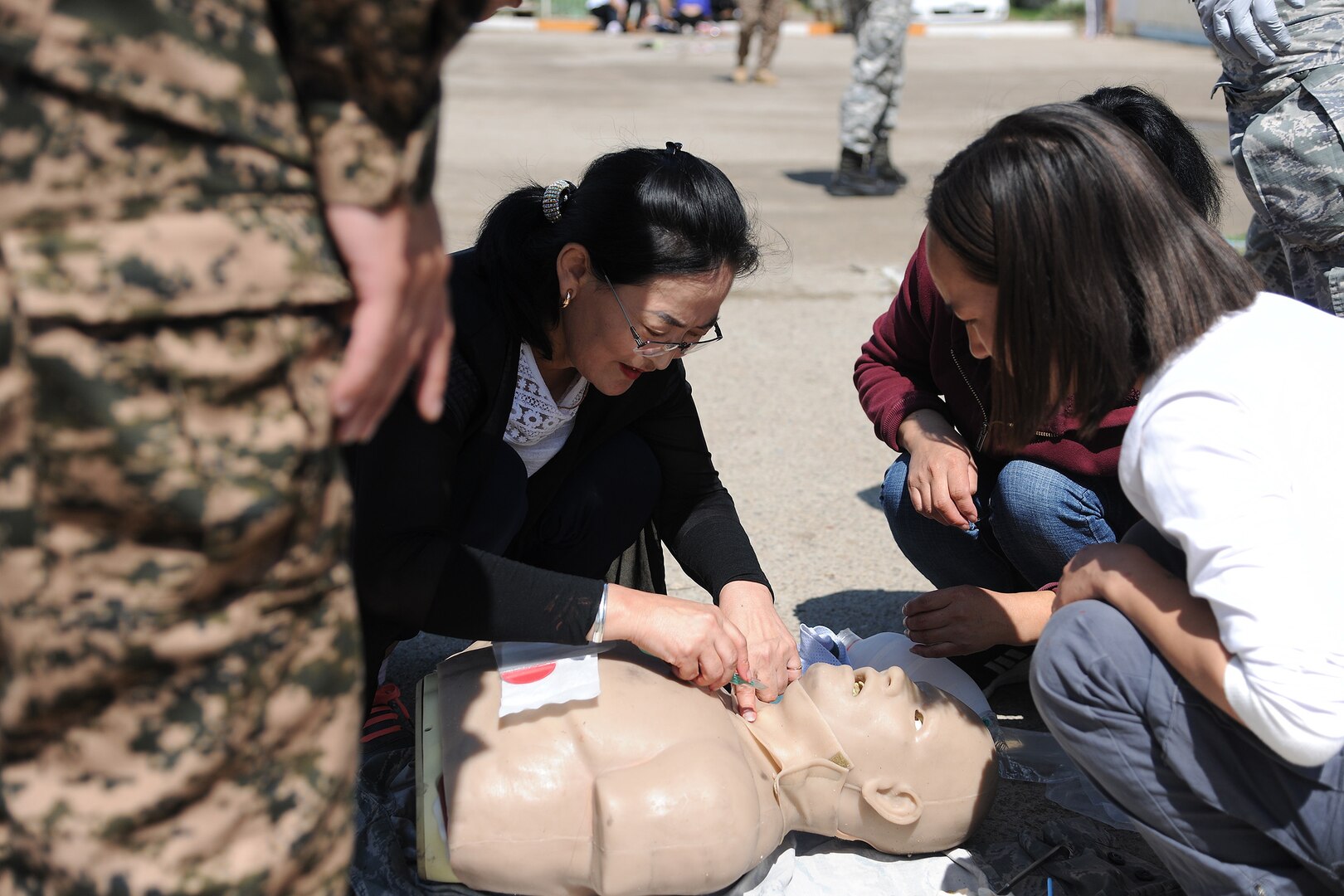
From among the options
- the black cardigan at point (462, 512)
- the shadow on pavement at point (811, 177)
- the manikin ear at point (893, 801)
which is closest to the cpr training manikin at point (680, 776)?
the manikin ear at point (893, 801)

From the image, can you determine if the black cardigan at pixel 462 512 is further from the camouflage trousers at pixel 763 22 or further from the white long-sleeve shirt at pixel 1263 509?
the camouflage trousers at pixel 763 22

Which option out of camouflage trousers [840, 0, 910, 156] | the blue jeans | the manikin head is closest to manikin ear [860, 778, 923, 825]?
the manikin head

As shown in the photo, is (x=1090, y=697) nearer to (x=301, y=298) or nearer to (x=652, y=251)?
(x=652, y=251)

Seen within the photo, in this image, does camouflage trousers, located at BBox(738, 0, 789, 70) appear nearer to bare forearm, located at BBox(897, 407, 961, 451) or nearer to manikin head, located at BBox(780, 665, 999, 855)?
bare forearm, located at BBox(897, 407, 961, 451)

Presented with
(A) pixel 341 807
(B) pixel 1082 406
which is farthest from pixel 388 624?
(B) pixel 1082 406

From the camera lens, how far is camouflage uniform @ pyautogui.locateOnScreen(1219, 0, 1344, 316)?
300 cm

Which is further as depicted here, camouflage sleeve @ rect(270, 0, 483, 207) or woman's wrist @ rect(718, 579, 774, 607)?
woman's wrist @ rect(718, 579, 774, 607)

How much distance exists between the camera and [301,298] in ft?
4.03

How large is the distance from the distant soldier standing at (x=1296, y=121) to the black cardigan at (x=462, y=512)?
1627 mm

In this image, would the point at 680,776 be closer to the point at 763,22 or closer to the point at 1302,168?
the point at 1302,168

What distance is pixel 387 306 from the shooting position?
1.31m

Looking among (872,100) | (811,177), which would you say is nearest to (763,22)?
(811,177)

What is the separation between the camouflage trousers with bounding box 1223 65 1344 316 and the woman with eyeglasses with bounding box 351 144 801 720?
1.50 meters

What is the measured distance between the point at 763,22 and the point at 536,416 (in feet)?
44.2
